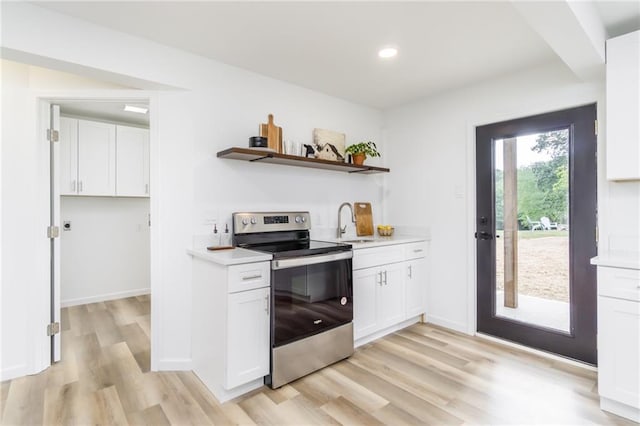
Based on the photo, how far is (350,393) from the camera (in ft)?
7.14

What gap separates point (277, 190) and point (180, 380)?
167 cm

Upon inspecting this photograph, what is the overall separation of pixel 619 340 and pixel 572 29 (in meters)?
1.76

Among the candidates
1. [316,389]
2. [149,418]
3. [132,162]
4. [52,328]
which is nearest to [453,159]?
[316,389]

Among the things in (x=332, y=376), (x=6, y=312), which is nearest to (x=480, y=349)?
(x=332, y=376)

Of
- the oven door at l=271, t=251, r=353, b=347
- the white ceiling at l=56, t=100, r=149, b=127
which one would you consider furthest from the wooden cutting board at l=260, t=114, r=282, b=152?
the white ceiling at l=56, t=100, r=149, b=127

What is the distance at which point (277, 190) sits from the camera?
10.00ft

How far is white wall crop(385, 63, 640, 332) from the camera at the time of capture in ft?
8.76

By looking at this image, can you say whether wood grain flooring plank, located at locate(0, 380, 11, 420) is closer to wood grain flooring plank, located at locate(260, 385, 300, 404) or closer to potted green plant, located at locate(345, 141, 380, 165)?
wood grain flooring plank, located at locate(260, 385, 300, 404)

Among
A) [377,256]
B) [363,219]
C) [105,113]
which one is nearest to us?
[377,256]

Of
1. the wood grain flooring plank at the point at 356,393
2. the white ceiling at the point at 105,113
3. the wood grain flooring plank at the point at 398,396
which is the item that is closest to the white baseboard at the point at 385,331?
the wood grain flooring plank at the point at 398,396

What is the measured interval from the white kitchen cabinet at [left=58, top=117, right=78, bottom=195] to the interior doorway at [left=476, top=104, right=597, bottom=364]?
4.55 meters

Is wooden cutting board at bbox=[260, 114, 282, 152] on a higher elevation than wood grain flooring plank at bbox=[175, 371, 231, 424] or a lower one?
higher

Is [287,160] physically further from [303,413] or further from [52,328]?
[52,328]

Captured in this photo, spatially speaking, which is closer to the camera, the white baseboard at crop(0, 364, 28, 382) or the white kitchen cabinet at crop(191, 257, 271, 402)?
the white kitchen cabinet at crop(191, 257, 271, 402)
